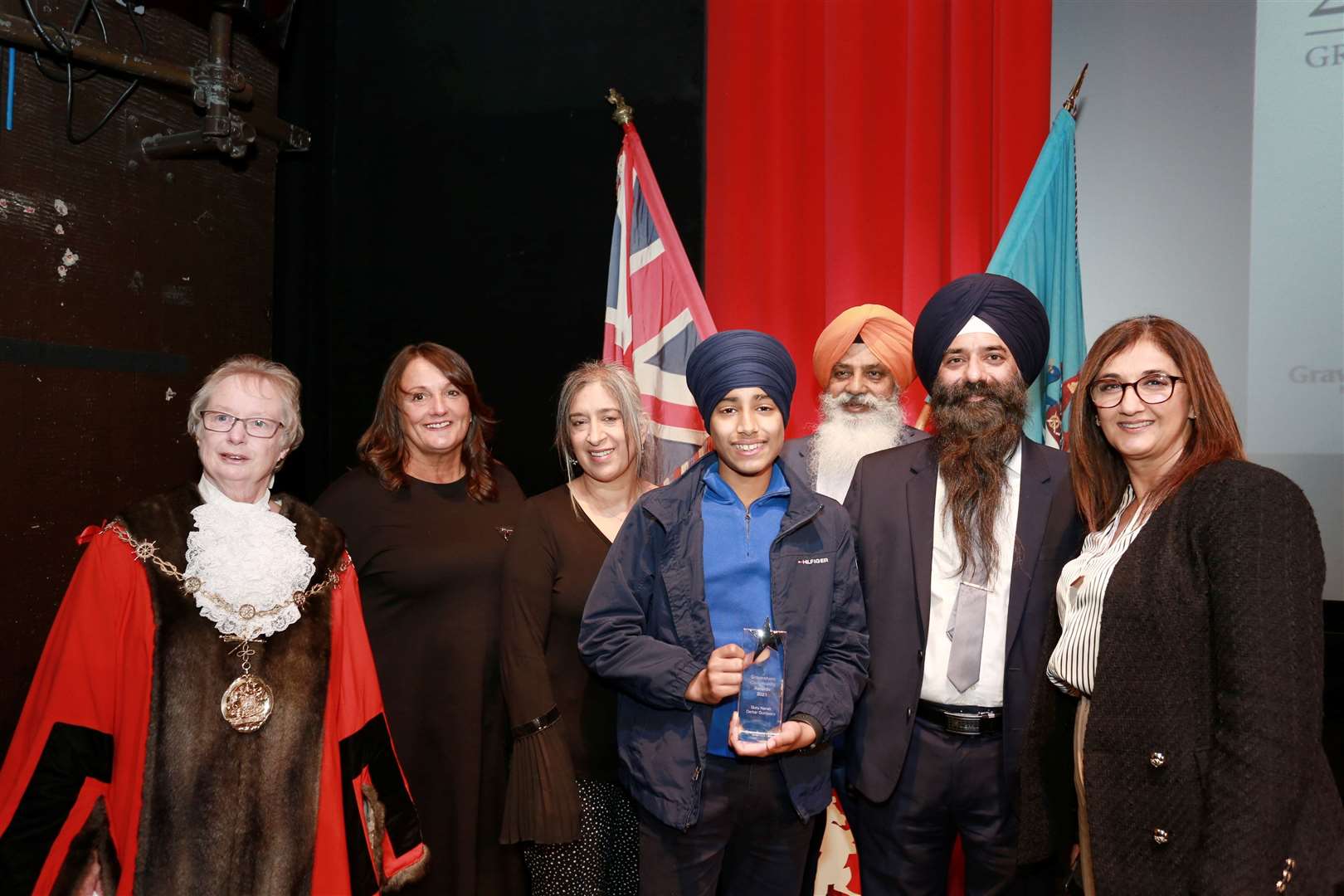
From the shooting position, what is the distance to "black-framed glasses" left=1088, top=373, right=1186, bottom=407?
1775mm

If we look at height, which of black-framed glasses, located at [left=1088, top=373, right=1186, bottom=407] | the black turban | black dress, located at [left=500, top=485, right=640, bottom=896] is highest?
the black turban

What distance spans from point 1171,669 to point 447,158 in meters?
3.25

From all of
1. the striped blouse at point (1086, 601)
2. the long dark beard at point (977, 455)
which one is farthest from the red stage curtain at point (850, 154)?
the striped blouse at point (1086, 601)

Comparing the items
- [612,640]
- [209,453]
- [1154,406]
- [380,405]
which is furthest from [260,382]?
[1154,406]

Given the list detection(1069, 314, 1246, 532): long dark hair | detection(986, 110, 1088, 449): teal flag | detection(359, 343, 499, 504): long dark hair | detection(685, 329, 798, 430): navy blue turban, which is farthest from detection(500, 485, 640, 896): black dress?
detection(986, 110, 1088, 449): teal flag

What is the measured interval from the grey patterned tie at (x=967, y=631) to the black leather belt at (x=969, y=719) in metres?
0.05

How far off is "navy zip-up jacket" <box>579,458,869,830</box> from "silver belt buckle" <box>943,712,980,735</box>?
24 centimetres

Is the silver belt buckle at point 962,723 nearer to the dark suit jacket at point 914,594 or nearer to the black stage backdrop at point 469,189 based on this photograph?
the dark suit jacket at point 914,594

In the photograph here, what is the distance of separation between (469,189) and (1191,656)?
3136mm

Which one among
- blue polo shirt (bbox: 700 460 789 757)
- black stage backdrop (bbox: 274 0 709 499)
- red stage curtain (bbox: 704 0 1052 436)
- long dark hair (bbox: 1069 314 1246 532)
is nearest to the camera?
long dark hair (bbox: 1069 314 1246 532)

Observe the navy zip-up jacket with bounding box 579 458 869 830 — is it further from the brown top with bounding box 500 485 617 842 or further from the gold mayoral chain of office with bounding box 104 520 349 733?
the gold mayoral chain of office with bounding box 104 520 349 733

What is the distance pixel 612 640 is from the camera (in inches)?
82.0

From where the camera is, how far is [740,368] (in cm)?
222

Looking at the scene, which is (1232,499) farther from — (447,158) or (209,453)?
(447,158)
